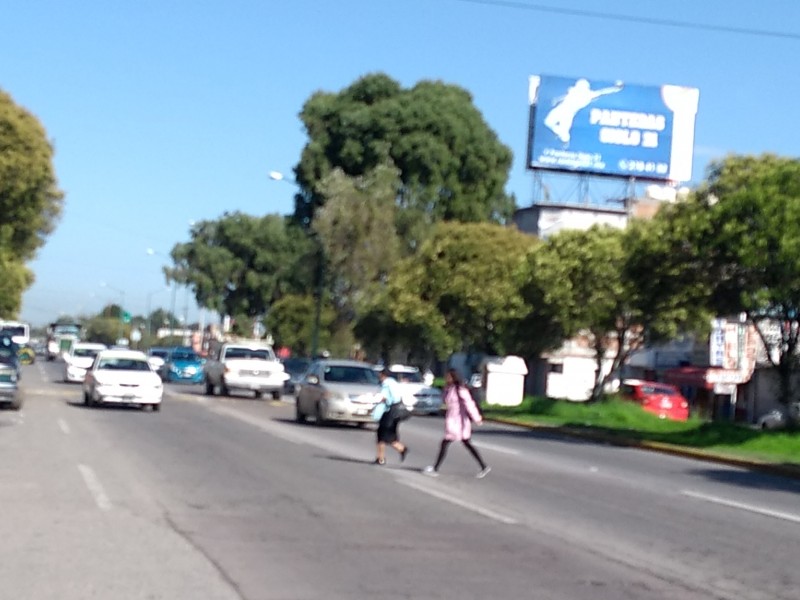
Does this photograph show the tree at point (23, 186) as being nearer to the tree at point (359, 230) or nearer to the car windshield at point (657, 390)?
the tree at point (359, 230)

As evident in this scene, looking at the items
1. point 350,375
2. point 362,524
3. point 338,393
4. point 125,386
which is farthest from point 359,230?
point 362,524

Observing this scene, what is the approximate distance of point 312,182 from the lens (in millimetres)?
68250

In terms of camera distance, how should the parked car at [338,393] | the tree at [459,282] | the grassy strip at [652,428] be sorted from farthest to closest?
the tree at [459,282], the parked car at [338,393], the grassy strip at [652,428]

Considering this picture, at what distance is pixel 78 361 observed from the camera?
5119cm

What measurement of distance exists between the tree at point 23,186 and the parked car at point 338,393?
21773mm

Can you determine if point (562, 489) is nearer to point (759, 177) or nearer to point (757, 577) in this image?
point (757, 577)

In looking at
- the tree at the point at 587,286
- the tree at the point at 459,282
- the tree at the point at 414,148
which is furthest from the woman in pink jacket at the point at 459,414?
the tree at the point at 414,148

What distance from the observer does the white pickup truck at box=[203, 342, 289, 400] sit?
142ft

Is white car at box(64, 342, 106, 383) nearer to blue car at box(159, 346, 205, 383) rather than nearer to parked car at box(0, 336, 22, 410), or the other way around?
blue car at box(159, 346, 205, 383)

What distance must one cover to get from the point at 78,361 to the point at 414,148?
22.0 meters

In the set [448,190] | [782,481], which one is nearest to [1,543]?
[782,481]

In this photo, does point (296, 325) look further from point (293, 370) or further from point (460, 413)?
point (460, 413)

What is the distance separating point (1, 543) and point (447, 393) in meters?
9.46

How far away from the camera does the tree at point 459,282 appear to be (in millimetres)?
49594
